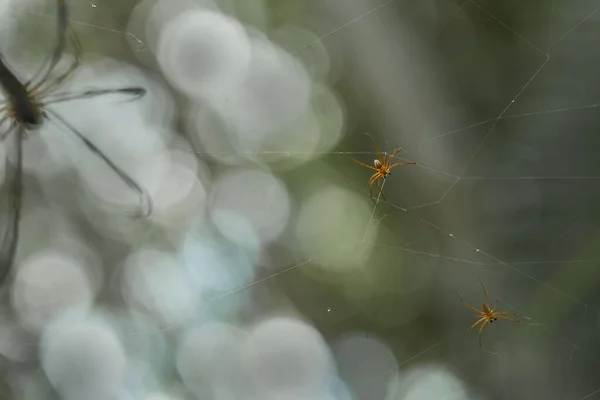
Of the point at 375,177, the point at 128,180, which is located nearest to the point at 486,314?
the point at 375,177

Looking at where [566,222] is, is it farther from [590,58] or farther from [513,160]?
[590,58]

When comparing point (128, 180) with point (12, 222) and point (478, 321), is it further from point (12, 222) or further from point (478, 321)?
point (478, 321)

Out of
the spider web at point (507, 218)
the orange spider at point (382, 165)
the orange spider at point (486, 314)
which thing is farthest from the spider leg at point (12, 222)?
the orange spider at point (486, 314)

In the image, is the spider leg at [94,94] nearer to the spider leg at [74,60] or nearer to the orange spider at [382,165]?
the spider leg at [74,60]

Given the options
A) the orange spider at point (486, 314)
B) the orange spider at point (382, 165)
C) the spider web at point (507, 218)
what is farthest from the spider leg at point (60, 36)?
the orange spider at point (486, 314)

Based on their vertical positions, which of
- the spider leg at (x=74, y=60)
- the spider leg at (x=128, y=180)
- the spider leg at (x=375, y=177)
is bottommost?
the spider leg at (x=128, y=180)

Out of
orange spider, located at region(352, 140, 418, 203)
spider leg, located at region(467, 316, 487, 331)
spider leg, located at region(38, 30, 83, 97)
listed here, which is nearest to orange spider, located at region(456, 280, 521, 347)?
spider leg, located at region(467, 316, 487, 331)

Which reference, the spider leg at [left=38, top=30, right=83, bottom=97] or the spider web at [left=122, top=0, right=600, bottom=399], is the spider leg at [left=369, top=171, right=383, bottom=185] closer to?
the spider web at [left=122, top=0, right=600, bottom=399]

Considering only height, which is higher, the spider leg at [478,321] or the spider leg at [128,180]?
the spider leg at [128,180]
